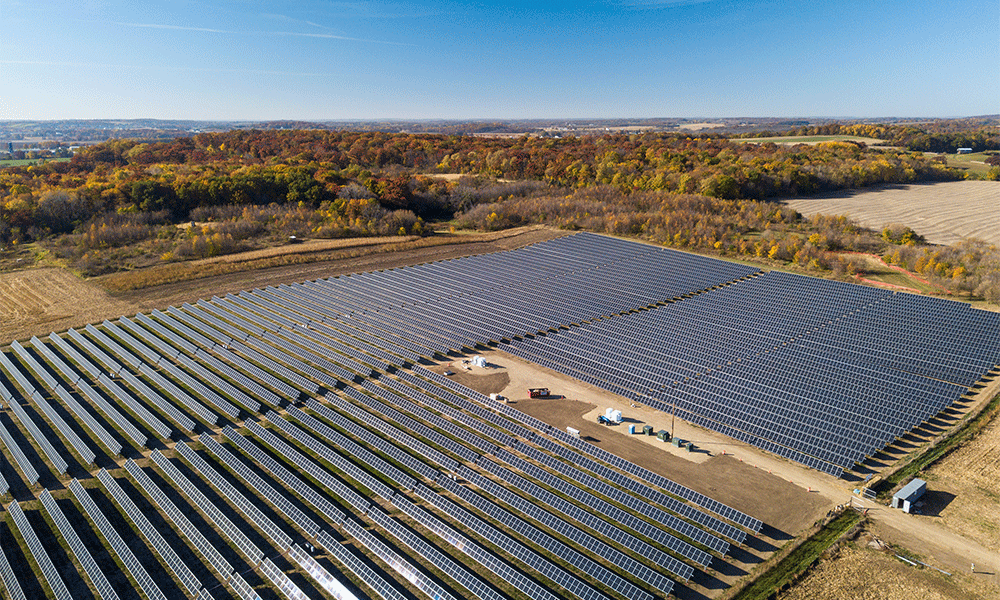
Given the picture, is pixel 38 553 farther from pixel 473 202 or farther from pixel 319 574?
pixel 473 202

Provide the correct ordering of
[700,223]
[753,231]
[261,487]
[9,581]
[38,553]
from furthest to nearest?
[753,231]
[700,223]
[261,487]
[38,553]
[9,581]

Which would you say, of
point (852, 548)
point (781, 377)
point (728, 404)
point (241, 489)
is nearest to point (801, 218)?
point (781, 377)

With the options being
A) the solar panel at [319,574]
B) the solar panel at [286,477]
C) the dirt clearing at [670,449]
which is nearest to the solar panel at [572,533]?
the solar panel at [286,477]

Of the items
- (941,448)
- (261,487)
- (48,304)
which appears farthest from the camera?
(48,304)

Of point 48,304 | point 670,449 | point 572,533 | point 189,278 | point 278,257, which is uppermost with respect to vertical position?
point 278,257

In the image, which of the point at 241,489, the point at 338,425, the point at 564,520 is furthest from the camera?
the point at 338,425

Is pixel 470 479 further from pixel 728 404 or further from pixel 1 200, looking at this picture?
pixel 1 200

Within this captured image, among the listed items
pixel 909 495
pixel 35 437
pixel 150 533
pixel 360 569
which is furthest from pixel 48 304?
pixel 909 495
